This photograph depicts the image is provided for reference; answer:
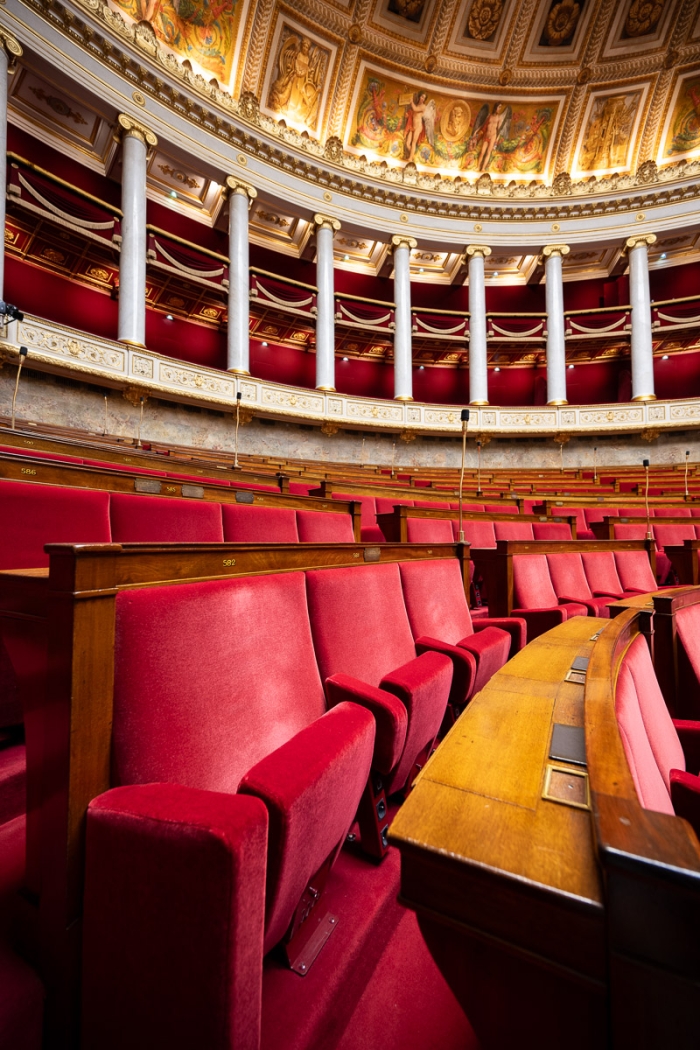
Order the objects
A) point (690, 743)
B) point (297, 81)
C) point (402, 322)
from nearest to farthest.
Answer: point (690, 743), point (297, 81), point (402, 322)

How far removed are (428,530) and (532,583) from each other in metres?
0.39

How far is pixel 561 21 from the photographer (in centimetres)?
429

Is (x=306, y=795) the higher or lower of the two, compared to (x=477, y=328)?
lower

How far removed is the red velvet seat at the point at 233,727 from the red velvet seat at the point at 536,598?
0.78m

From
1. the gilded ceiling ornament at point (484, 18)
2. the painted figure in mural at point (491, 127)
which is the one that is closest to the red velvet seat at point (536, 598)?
the painted figure in mural at point (491, 127)

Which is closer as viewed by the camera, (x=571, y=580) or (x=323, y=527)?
(x=323, y=527)

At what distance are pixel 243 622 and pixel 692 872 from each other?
1.20ft

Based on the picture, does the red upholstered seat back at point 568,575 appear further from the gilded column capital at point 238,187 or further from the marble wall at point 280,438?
the gilded column capital at point 238,187

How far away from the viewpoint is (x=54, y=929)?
0.29 meters

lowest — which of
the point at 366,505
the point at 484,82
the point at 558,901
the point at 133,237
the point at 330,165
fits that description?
the point at 558,901

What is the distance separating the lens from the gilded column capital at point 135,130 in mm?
3125

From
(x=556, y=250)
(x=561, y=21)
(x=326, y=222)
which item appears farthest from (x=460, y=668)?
(x=561, y=21)

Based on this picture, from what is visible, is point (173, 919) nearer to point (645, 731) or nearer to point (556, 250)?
point (645, 731)

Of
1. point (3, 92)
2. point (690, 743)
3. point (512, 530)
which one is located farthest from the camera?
point (3, 92)
